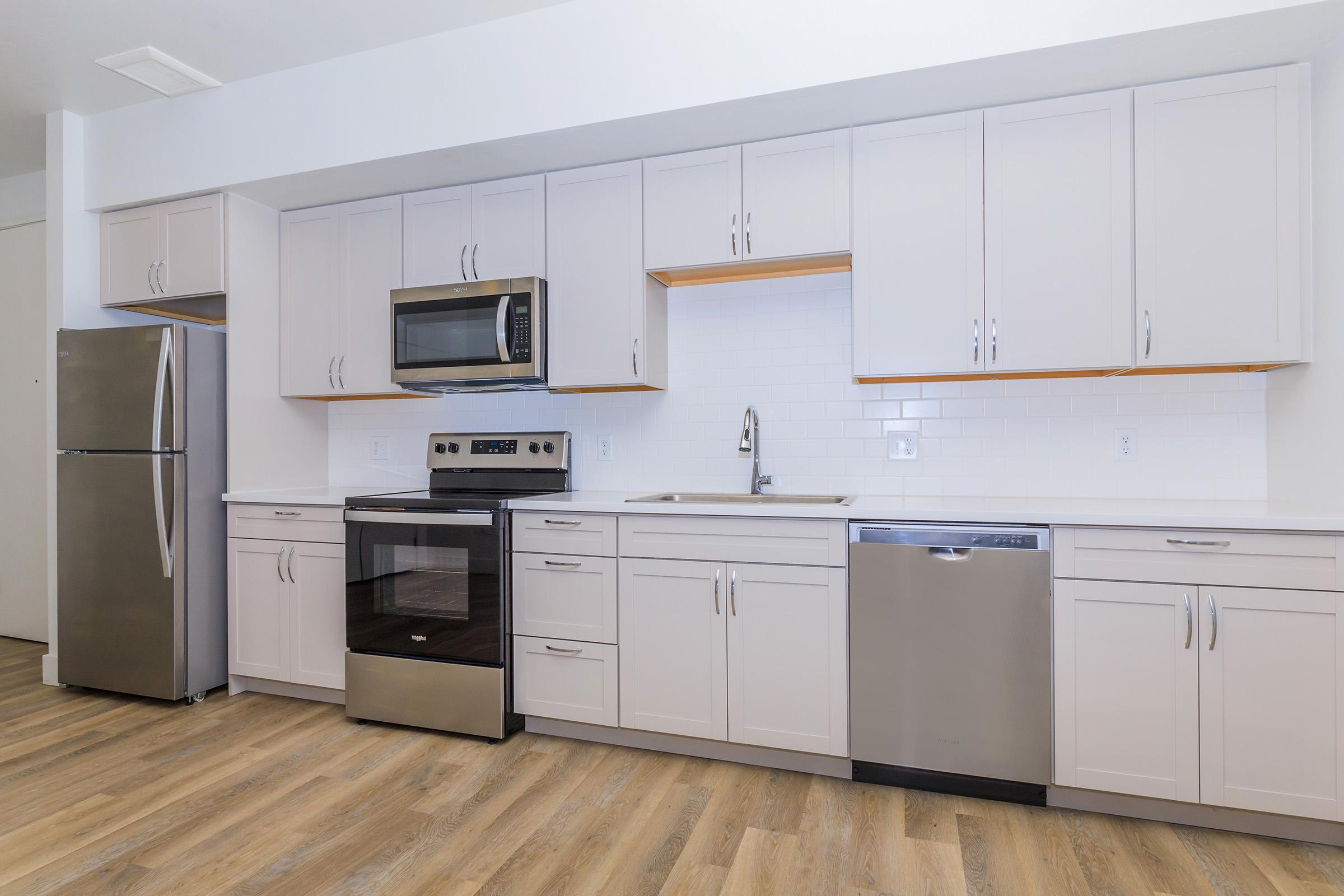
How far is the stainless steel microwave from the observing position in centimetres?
290

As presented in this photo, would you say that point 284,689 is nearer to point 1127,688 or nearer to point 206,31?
point 206,31

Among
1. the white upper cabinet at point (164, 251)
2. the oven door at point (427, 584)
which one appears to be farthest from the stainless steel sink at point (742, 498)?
the white upper cabinet at point (164, 251)

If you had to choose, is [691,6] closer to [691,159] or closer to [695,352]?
[691,159]

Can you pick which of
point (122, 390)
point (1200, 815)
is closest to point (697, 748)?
point (1200, 815)

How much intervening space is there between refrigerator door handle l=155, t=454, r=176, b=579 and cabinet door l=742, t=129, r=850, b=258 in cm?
261

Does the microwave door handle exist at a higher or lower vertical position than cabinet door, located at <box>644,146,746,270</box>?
lower

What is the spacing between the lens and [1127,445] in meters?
2.58

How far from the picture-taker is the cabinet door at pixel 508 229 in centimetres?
299

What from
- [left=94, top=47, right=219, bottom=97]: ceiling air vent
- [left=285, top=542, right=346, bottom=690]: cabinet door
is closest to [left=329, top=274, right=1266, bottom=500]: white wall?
[left=285, top=542, right=346, bottom=690]: cabinet door

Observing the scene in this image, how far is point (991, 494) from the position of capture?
272 cm

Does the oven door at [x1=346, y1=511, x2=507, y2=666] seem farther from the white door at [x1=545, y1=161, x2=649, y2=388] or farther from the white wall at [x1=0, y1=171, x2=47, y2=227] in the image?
the white wall at [x1=0, y1=171, x2=47, y2=227]

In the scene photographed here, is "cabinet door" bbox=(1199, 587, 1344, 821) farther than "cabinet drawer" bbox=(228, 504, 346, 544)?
No

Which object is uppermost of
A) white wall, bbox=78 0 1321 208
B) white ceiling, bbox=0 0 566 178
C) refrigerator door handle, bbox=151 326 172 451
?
white ceiling, bbox=0 0 566 178

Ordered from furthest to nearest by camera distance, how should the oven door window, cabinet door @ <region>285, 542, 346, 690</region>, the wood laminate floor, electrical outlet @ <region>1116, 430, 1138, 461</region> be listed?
cabinet door @ <region>285, 542, 346, 690</region> → the oven door window → electrical outlet @ <region>1116, 430, 1138, 461</region> → the wood laminate floor
